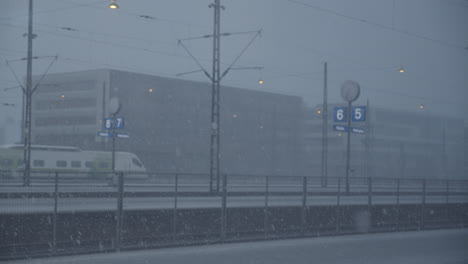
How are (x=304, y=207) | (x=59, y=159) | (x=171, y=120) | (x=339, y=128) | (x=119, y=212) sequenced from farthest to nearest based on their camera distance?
(x=171, y=120)
(x=59, y=159)
(x=339, y=128)
(x=304, y=207)
(x=119, y=212)

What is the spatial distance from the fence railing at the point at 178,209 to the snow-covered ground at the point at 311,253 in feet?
1.83

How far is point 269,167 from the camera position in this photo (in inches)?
Result: 2808

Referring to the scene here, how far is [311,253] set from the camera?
13.0 m

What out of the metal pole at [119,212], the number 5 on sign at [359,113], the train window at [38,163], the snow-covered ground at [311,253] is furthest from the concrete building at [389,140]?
the metal pole at [119,212]

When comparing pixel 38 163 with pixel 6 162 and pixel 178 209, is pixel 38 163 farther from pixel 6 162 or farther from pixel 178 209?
pixel 178 209

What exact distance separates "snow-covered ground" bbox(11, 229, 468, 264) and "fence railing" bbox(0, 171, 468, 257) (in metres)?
0.56

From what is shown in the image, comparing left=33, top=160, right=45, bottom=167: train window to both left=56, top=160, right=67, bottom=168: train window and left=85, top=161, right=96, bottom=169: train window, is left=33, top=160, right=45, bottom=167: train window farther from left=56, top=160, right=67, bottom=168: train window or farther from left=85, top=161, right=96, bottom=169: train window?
left=85, top=161, right=96, bottom=169: train window

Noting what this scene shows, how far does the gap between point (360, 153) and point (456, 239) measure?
194 feet

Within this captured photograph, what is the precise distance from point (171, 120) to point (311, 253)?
2171 inches

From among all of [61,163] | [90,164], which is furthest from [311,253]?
[90,164]

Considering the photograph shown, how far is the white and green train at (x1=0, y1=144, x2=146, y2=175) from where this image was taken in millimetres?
43969

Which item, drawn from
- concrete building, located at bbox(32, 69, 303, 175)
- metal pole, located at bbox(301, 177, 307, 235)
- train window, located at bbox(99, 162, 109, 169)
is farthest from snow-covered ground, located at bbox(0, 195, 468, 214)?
concrete building, located at bbox(32, 69, 303, 175)

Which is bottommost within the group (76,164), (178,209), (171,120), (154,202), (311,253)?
(311,253)

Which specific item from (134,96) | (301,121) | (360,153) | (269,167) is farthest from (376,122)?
(134,96)
